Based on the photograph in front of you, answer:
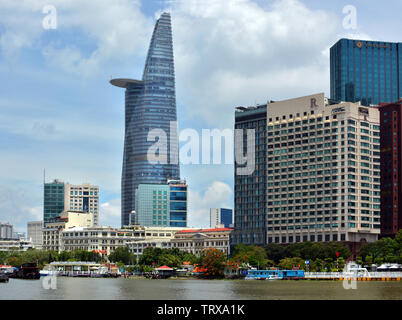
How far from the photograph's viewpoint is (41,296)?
5374 inches

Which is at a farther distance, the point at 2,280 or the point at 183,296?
the point at 2,280

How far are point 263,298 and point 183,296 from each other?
1621 cm
